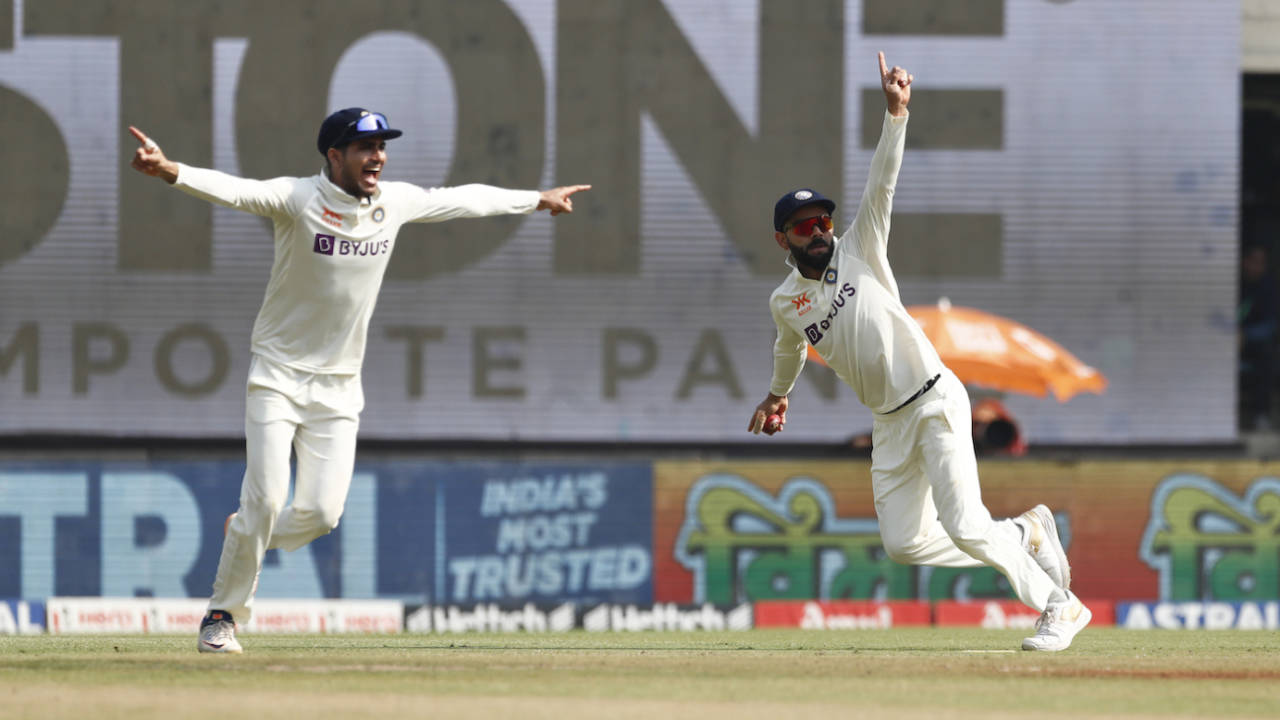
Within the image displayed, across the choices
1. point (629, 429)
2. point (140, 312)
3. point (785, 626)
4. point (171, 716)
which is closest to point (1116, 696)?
point (171, 716)

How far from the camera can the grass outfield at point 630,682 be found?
20.2ft

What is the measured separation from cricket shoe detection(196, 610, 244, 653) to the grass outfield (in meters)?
0.13

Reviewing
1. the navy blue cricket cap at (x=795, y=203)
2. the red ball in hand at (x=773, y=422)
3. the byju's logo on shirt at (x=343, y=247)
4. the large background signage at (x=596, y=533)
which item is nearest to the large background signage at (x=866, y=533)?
the large background signage at (x=596, y=533)

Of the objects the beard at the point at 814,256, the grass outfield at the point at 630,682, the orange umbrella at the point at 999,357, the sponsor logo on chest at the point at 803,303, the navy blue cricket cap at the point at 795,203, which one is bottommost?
the grass outfield at the point at 630,682

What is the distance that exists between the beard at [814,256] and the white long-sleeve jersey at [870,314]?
0.03 meters

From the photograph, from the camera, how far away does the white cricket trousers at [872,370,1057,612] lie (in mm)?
7855

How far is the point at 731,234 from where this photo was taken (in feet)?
62.2

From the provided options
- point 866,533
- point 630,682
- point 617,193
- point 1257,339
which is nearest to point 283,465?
point 630,682


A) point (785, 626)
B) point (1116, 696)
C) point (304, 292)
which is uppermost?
point (304, 292)

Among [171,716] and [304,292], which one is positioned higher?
[304,292]

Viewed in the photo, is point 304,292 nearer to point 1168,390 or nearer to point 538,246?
point 538,246

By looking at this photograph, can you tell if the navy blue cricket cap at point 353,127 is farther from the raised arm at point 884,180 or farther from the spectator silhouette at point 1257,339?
the spectator silhouette at point 1257,339

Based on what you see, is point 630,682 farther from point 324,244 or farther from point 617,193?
point 617,193

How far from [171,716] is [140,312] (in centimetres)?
1330
